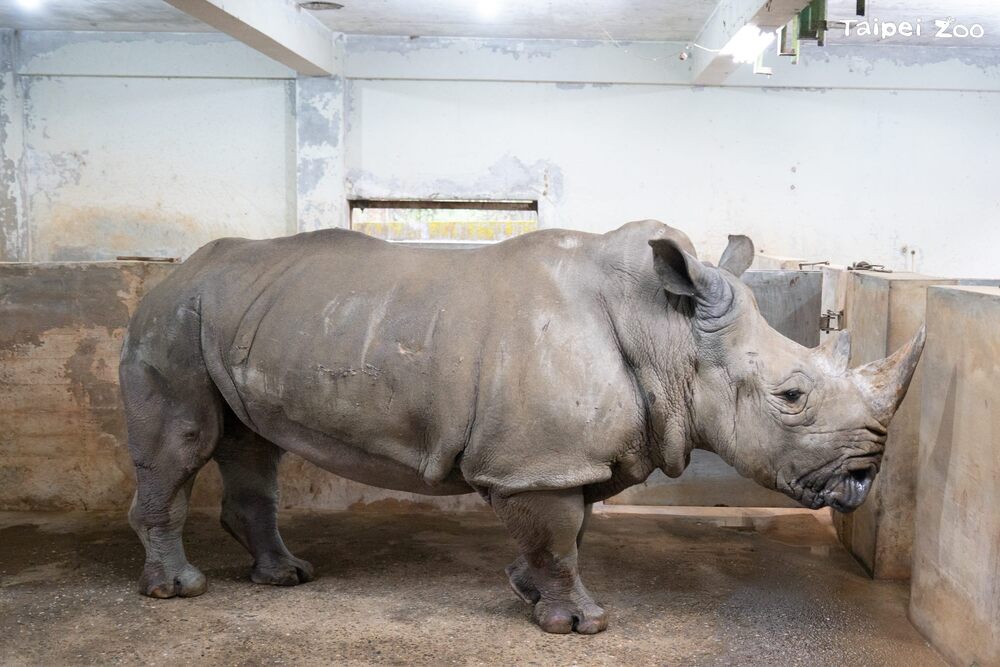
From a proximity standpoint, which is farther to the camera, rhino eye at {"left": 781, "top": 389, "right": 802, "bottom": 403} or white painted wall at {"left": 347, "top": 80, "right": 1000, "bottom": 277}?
white painted wall at {"left": 347, "top": 80, "right": 1000, "bottom": 277}

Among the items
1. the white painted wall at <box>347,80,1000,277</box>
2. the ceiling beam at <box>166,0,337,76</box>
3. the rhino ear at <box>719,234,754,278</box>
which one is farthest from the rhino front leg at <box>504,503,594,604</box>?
the white painted wall at <box>347,80,1000,277</box>

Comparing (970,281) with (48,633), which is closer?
(48,633)

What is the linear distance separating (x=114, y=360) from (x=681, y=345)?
3427 millimetres

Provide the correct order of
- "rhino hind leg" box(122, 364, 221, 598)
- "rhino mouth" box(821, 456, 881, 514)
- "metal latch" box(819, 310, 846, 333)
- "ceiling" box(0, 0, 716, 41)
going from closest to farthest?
1. "rhino mouth" box(821, 456, 881, 514)
2. "rhino hind leg" box(122, 364, 221, 598)
3. "metal latch" box(819, 310, 846, 333)
4. "ceiling" box(0, 0, 716, 41)

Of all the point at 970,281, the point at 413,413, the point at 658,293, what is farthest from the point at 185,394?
the point at 970,281

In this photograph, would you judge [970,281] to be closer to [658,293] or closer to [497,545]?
[658,293]

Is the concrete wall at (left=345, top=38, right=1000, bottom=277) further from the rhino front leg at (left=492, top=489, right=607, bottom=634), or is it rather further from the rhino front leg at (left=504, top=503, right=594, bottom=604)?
the rhino front leg at (left=492, top=489, right=607, bottom=634)

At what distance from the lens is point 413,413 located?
159 inches

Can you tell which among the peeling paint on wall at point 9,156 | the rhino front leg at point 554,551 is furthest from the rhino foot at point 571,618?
the peeling paint on wall at point 9,156

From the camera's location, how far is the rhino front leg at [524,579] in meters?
4.35

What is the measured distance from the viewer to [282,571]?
4.70m

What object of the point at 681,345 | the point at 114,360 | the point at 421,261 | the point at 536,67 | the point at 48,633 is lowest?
the point at 48,633

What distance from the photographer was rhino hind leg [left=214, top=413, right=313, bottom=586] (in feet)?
15.5

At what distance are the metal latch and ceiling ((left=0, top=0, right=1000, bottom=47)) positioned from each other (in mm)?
3689
